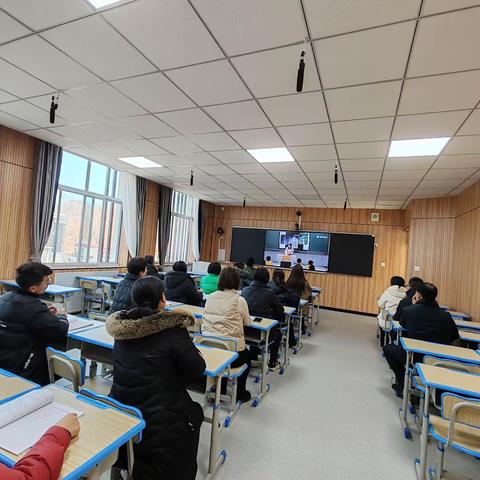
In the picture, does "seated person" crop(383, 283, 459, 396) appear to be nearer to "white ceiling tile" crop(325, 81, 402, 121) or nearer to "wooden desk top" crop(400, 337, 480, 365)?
"wooden desk top" crop(400, 337, 480, 365)

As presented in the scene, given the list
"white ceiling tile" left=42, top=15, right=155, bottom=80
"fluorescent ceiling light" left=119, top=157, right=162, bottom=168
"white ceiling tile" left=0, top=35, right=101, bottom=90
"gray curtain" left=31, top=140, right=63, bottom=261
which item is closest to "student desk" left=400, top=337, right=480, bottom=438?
"white ceiling tile" left=42, top=15, right=155, bottom=80

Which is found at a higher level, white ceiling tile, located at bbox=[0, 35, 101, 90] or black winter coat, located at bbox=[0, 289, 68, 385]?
white ceiling tile, located at bbox=[0, 35, 101, 90]

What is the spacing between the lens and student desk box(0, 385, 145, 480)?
1.02 meters

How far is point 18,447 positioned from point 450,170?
5.92 m

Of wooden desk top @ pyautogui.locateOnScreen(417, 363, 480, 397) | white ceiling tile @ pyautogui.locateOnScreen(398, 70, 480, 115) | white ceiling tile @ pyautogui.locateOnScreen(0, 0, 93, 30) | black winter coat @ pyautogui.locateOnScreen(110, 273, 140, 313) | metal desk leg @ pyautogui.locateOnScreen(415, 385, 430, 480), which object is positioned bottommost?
metal desk leg @ pyautogui.locateOnScreen(415, 385, 430, 480)

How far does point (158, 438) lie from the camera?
153 centimetres

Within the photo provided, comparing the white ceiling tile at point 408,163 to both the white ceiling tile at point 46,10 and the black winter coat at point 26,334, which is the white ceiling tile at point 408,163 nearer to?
the white ceiling tile at point 46,10

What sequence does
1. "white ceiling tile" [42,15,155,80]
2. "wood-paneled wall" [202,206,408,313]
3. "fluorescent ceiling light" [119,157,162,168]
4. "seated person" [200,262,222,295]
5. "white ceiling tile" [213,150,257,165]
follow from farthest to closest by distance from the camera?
1. "wood-paneled wall" [202,206,408,313]
2. "fluorescent ceiling light" [119,157,162,168]
3. "white ceiling tile" [213,150,257,165]
4. "seated person" [200,262,222,295]
5. "white ceiling tile" [42,15,155,80]

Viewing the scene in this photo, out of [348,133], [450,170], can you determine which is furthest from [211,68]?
[450,170]

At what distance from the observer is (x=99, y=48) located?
7.91ft

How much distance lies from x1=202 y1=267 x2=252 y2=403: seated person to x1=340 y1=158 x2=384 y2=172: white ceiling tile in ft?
9.83

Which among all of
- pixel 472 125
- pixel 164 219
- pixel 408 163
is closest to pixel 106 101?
pixel 472 125

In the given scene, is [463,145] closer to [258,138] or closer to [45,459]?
[258,138]

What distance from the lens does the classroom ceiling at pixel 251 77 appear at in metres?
1.95
